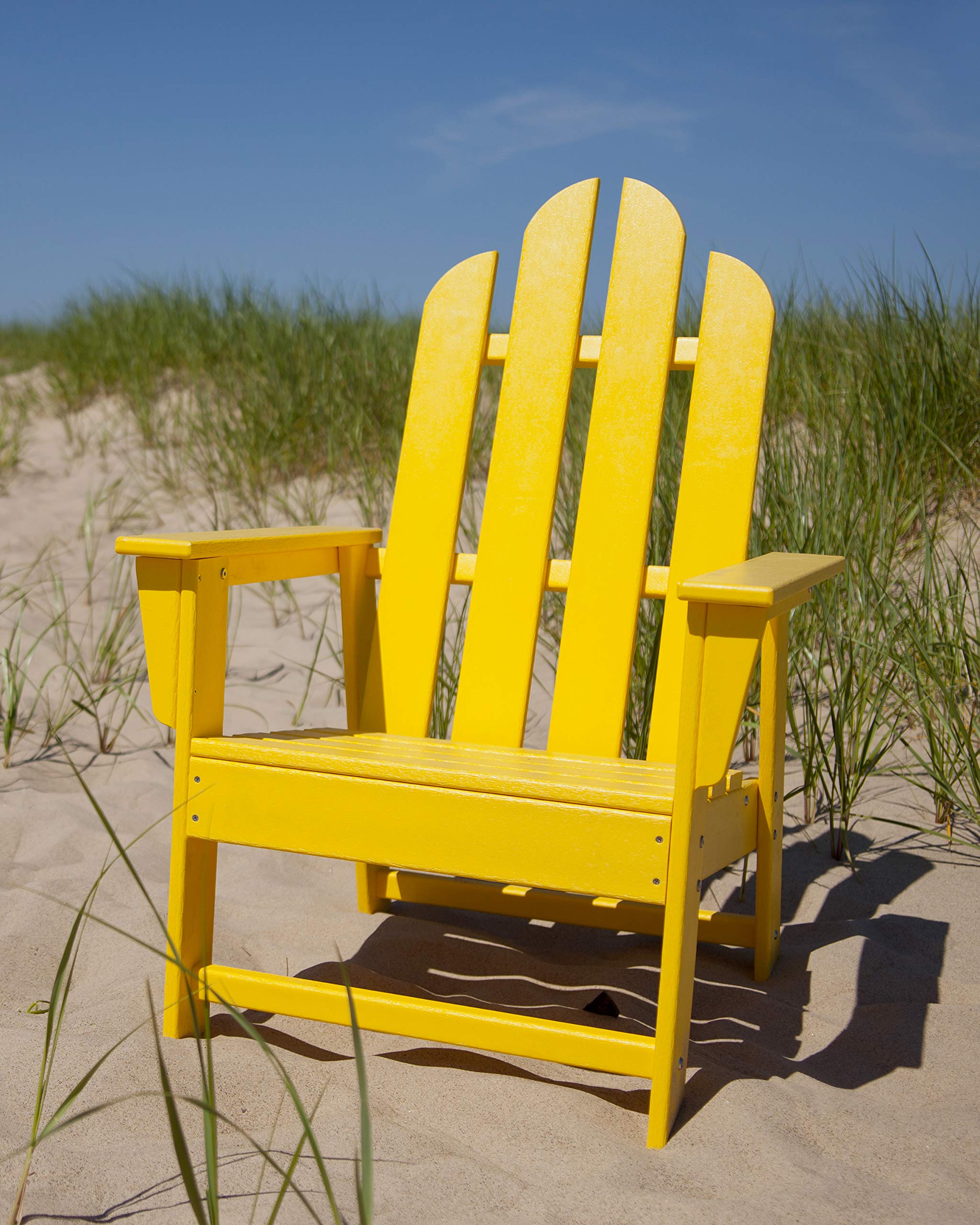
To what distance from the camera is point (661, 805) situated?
1318 mm

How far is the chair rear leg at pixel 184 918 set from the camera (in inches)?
61.4

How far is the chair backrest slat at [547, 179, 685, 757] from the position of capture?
192cm

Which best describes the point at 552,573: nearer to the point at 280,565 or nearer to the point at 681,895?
the point at 280,565

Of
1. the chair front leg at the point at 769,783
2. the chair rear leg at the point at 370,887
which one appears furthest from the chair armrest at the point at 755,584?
the chair rear leg at the point at 370,887

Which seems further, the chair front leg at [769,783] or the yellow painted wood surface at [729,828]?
the chair front leg at [769,783]

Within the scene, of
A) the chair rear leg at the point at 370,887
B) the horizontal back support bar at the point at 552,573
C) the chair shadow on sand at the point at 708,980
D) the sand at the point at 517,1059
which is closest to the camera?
the sand at the point at 517,1059

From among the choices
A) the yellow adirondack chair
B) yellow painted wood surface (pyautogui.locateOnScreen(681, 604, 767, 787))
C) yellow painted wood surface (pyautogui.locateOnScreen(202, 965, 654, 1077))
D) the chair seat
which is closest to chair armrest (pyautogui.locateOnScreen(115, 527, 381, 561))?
the yellow adirondack chair

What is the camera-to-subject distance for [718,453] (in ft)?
6.15

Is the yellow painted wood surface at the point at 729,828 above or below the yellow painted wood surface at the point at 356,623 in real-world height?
below

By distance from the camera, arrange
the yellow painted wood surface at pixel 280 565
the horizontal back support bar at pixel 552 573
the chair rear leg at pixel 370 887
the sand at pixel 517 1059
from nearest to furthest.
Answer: the sand at pixel 517 1059 → the yellow painted wood surface at pixel 280 565 → the horizontal back support bar at pixel 552 573 → the chair rear leg at pixel 370 887

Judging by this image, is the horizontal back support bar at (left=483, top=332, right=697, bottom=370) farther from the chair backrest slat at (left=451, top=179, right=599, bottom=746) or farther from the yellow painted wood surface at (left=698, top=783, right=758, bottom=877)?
the yellow painted wood surface at (left=698, top=783, right=758, bottom=877)

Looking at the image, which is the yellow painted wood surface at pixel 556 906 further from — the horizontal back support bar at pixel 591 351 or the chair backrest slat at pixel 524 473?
the horizontal back support bar at pixel 591 351

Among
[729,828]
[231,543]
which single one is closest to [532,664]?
[729,828]

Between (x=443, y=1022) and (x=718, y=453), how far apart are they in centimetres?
104
